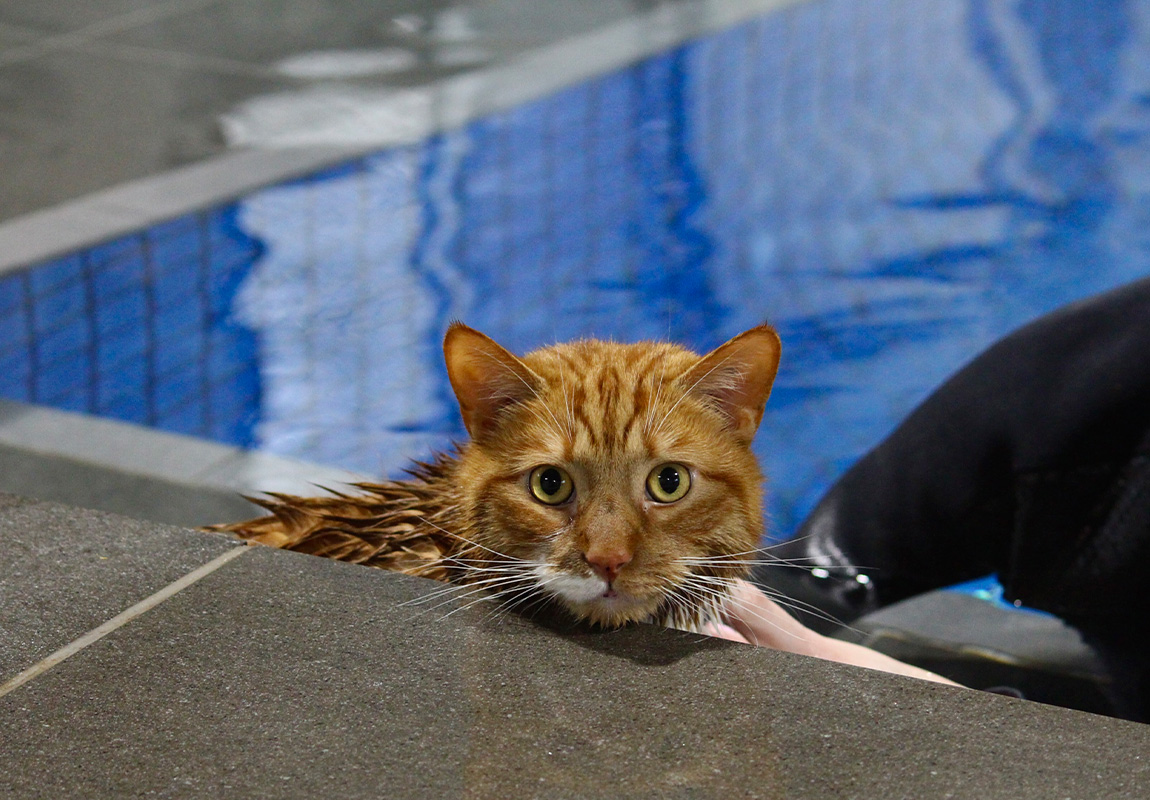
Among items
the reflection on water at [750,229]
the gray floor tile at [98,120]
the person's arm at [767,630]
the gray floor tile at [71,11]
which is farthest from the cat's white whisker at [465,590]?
the gray floor tile at [71,11]

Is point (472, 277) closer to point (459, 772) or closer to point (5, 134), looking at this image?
point (5, 134)

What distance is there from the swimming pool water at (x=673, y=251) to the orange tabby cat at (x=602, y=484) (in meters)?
2.38

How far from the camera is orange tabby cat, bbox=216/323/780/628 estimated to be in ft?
4.34

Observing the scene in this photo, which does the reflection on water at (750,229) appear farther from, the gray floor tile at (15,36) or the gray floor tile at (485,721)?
the gray floor tile at (485,721)

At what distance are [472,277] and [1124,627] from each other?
10.1 feet

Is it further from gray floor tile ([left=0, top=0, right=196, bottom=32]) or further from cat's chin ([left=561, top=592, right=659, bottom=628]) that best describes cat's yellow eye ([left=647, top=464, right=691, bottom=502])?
gray floor tile ([left=0, top=0, right=196, bottom=32])

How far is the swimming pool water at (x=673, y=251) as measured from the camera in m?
4.20

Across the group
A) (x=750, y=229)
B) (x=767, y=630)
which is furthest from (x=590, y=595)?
(x=750, y=229)

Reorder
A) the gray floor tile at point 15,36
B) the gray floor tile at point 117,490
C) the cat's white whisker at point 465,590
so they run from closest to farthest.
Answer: the cat's white whisker at point 465,590
the gray floor tile at point 117,490
the gray floor tile at point 15,36

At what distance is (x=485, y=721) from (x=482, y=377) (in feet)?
1.69

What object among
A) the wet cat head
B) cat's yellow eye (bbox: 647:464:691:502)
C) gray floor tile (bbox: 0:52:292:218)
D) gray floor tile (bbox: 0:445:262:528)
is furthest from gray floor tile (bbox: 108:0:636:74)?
cat's yellow eye (bbox: 647:464:691:502)

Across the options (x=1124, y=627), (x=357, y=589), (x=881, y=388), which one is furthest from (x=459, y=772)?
(x=881, y=388)

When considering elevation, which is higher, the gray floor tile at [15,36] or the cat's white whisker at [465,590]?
the gray floor tile at [15,36]

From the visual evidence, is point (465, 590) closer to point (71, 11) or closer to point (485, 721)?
point (485, 721)
